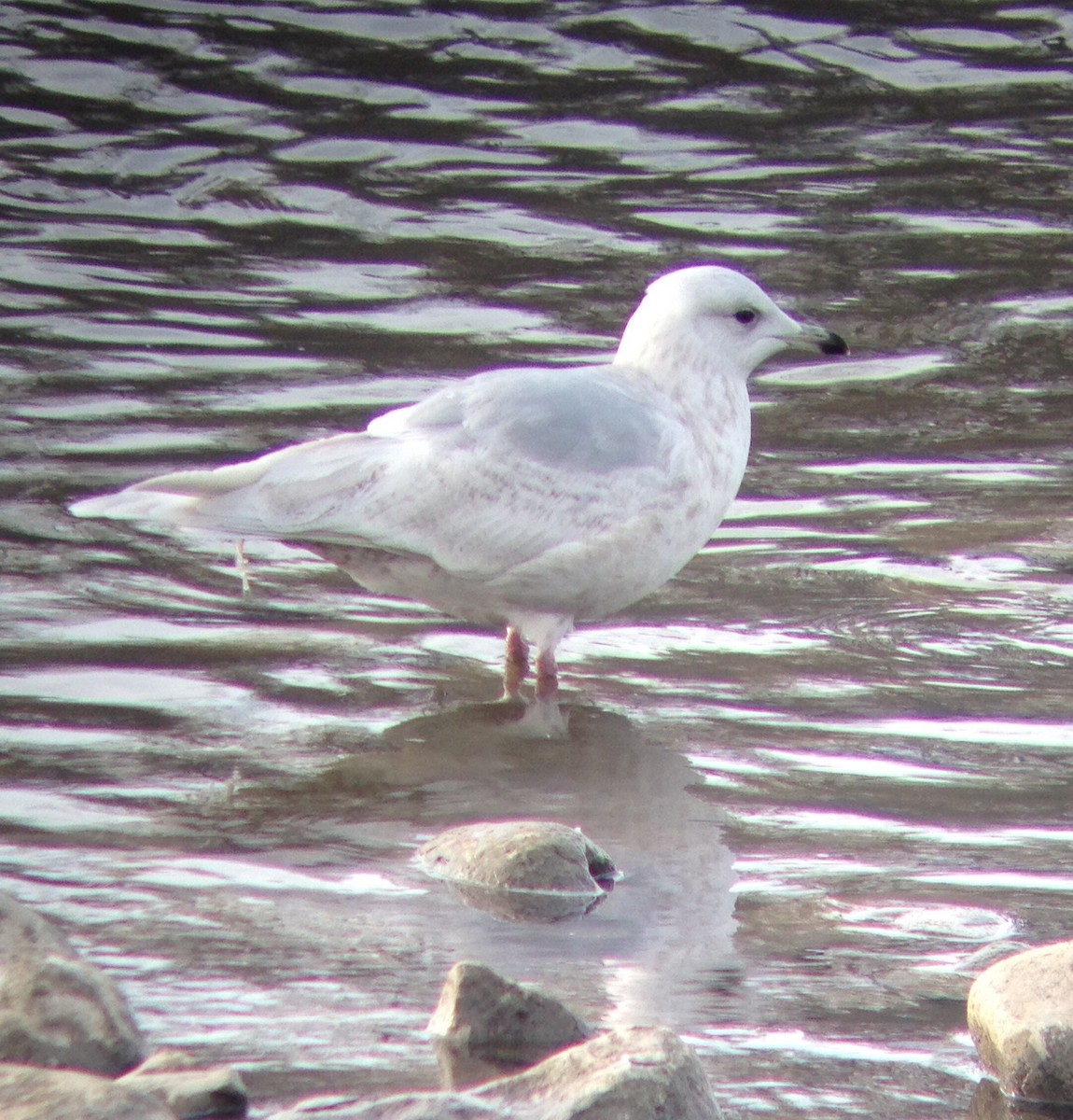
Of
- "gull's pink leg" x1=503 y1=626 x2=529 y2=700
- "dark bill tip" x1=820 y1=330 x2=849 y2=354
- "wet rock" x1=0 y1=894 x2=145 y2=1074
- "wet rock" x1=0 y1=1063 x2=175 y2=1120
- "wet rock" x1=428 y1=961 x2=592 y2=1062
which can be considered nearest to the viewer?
"wet rock" x1=0 y1=1063 x2=175 y2=1120

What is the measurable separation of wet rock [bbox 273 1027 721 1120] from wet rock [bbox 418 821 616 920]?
107cm

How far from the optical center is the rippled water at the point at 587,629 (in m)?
4.21

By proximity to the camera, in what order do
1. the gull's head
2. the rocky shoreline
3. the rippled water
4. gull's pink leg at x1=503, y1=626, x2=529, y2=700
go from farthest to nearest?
the gull's head < gull's pink leg at x1=503, y1=626, x2=529, y2=700 < the rippled water < the rocky shoreline

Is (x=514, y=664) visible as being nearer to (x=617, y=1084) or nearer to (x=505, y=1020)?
(x=505, y=1020)

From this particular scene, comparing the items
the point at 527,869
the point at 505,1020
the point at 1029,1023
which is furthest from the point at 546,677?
the point at 1029,1023

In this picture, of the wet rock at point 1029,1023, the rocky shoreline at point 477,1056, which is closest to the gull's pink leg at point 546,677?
the rocky shoreline at point 477,1056

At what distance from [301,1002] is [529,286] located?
6.83m

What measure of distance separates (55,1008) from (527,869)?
1207 millimetres

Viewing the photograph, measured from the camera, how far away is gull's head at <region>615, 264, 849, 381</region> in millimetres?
6430

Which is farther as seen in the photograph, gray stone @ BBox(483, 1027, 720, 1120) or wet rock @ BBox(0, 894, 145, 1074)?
wet rock @ BBox(0, 894, 145, 1074)

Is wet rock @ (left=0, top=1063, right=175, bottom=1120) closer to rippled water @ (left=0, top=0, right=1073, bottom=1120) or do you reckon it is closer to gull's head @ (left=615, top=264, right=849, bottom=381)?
rippled water @ (left=0, top=0, right=1073, bottom=1120)

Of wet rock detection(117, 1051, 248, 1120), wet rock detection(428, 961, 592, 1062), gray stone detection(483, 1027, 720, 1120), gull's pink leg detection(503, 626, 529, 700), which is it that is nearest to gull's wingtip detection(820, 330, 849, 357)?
gull's pink leg detection(503, 626, 529, 700)

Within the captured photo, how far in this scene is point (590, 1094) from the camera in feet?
10.7

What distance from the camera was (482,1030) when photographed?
370cm
